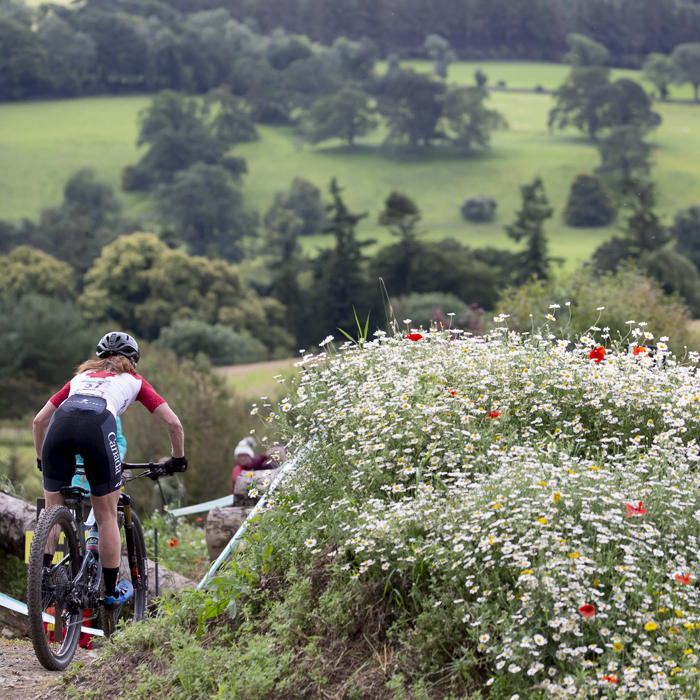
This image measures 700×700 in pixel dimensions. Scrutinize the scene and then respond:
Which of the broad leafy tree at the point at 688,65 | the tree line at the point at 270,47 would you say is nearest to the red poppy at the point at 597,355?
the tree line at the point at 270,47

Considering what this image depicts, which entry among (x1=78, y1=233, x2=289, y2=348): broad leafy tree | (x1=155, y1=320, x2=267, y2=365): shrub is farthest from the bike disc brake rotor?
(x1=78, y1=233, x2=289, y2=348): broad leafy tree

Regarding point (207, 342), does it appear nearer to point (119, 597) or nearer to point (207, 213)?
point (207, 213)

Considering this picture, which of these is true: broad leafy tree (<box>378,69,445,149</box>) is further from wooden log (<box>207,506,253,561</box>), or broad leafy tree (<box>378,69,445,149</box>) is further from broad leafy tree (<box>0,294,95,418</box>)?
wooden log (<box>207,506,253,561</box>)

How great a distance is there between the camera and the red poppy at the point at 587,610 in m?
3.09

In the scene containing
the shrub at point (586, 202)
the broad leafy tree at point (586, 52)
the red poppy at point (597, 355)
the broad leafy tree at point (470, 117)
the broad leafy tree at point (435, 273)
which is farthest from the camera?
the broad leafy tree at point (586, 52)

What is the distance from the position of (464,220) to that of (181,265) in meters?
45.6

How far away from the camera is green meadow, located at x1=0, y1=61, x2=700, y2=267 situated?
101 m

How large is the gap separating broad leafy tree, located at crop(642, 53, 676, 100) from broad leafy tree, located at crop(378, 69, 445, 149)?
3336 centimetres

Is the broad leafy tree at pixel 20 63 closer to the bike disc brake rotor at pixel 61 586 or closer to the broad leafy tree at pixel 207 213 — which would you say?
the broad leafy tree at pixel 207 213

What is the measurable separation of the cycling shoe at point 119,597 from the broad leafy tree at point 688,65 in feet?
450

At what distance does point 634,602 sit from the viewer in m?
3.34

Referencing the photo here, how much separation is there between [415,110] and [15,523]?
12422 cm

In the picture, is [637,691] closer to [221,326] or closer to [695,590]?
[695,590]

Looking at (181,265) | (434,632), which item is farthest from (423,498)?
(181,265)
